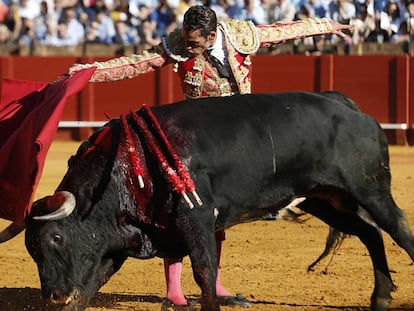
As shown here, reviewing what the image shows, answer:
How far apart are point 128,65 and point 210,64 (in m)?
0.39

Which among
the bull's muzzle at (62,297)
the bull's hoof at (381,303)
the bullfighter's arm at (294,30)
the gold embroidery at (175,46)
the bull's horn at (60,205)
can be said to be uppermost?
the bullfighter's arm at (294,30)

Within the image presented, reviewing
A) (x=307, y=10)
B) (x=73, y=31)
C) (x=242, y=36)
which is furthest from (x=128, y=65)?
(x=73, y=31)

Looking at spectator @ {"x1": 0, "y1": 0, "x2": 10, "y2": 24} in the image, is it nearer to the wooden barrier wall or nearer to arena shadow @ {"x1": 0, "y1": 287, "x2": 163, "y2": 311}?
the wooden barrier wall

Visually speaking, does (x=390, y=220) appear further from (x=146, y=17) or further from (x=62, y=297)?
(x=146, y=17)

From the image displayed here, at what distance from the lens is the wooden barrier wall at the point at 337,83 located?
12.6 metres

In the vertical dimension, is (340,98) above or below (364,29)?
below

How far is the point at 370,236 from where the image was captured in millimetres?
4828

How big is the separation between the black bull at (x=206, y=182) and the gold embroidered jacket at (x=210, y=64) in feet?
1.53

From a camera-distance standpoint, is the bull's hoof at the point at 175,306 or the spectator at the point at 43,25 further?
the spectator at the point at 43,25

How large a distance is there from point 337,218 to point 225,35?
978 millimetres

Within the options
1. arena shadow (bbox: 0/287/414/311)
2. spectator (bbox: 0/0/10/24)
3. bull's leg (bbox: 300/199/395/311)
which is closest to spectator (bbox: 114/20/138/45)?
spectator (bbox: 0/0/10/24)

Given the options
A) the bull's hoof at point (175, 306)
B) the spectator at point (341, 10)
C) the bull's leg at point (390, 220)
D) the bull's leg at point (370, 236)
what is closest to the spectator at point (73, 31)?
the spectator at point (341, 10)

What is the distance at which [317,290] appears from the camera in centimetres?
545

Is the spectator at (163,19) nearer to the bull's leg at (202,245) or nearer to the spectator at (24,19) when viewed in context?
the spectator at (24,19)
